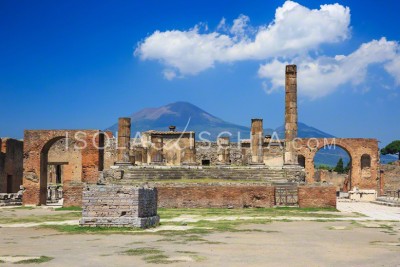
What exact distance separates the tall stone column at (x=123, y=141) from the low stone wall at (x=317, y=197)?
1320 centimetres

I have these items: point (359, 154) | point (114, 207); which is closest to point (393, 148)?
point (359, 154)

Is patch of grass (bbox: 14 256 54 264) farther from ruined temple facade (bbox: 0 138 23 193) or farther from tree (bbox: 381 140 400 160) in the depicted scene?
tree (bbox: 381 140 400 160)

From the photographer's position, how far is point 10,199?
30234 millimetres

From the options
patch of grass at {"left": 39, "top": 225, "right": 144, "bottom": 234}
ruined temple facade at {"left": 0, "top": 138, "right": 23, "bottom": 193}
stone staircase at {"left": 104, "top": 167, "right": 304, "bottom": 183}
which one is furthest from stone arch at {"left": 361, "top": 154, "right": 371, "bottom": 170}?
patch of grass at {"left": 39, "top": 225, "right": 144, "bottom": 234}

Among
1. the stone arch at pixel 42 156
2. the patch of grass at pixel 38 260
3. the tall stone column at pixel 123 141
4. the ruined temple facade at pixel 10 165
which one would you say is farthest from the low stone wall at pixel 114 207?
the ruined temple facade at pixel 10 165

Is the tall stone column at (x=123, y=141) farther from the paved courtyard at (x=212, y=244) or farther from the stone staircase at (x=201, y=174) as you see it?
the paved courtyard at (x=212, y=244)

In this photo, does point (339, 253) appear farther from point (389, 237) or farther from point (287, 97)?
point (287, 97)

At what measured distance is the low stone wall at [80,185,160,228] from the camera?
49.3 feet

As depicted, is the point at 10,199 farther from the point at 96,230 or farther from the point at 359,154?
the point at 359,154

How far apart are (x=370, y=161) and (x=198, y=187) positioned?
996 inches

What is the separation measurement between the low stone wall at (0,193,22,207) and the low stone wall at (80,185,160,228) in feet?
50.2

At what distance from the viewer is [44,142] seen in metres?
30.5

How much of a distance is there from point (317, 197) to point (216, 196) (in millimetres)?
4243

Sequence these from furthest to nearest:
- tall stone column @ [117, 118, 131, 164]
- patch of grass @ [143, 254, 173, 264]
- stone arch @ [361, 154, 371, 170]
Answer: stone arch @ [361, 154, 371, 170], tall stone column @ [117, 118, 131, 164], patch of grass @ [143, 254, 173, 264]
